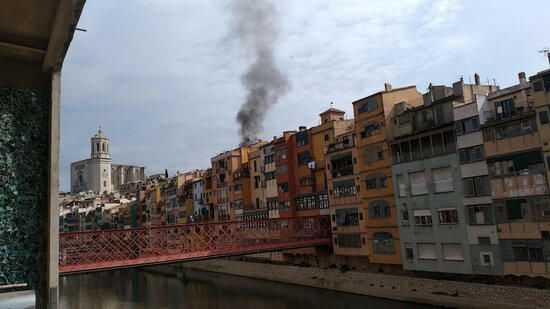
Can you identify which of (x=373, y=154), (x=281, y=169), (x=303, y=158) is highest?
(x=303, y=158)

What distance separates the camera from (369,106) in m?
41.5

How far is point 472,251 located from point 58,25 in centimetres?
3299

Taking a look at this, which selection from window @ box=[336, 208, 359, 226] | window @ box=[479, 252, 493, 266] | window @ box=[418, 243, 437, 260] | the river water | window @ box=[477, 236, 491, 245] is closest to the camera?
window @ box=[479, 252, 493, 266]

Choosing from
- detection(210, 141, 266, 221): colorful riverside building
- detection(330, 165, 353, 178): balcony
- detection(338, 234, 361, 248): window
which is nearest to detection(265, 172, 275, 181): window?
detection(210, 141, 266, 221): colorful riverside building

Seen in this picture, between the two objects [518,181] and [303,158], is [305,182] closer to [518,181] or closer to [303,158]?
[303,158]

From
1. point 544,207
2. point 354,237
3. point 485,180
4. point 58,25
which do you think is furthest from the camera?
point 354,237

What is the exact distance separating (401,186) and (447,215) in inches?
200

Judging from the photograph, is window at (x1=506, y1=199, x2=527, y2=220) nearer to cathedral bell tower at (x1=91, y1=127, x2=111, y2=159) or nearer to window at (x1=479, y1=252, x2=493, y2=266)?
window at (x1=479, y1=252, x2=493, y2=266)

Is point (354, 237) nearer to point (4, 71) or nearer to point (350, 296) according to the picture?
point (350, 296)

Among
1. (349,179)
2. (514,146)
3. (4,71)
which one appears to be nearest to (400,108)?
(349,179)

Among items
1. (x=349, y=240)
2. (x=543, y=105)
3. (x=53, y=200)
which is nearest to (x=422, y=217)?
(x=349, y=240)

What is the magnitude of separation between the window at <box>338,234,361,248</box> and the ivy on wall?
3946 cm

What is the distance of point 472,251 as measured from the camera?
32.2 meters

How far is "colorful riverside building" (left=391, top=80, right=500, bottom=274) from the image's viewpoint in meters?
33.6
